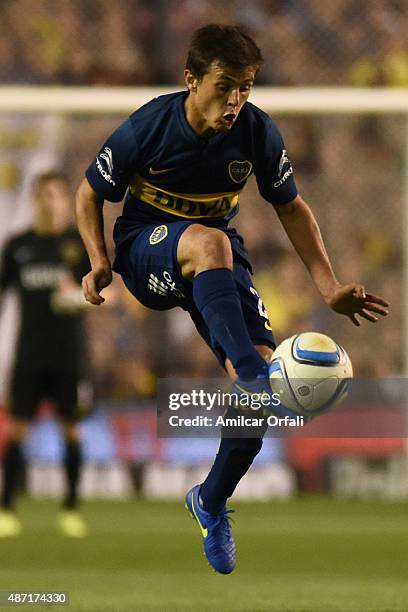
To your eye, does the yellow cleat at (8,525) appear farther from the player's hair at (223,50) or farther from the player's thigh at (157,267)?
the player's hair at (223,50)

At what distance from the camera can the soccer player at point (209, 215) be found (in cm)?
464

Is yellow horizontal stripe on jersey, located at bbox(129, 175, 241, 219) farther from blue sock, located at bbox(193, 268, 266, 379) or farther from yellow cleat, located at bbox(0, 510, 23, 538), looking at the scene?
yellow cleat, located at bbox(0, 510, 23, 538)

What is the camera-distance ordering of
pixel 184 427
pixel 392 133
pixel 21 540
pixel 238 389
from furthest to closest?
pixel 392 133, pixel 21 540, pixel 184 427, pixel 238 389

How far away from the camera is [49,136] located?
10.8 metres

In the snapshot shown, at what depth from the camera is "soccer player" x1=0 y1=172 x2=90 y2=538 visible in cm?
868

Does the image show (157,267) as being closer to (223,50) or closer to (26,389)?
(223,50)

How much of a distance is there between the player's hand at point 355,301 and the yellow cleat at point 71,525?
4.02 metres

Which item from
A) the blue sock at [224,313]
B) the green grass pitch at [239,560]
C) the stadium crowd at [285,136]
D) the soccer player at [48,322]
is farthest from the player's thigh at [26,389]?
the blue sock at [224,313]

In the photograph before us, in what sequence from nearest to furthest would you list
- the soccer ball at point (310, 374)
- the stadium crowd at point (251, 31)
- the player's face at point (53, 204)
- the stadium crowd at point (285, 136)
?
the soccer ball at point (310, 374) → the player's face at point (53, 204) → the stadium crowd at point (285, 136) → the stadium crowd at point (251, 31)

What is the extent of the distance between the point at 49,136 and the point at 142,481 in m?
2.63

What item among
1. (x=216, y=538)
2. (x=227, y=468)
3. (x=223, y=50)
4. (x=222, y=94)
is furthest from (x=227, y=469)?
(x=223, y=50)

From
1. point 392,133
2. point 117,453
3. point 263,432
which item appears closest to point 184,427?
point 263,432

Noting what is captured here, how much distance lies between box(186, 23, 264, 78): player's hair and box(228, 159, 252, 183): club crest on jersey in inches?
12.9

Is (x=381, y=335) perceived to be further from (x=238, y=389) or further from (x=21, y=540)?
(x=238, y=389)
